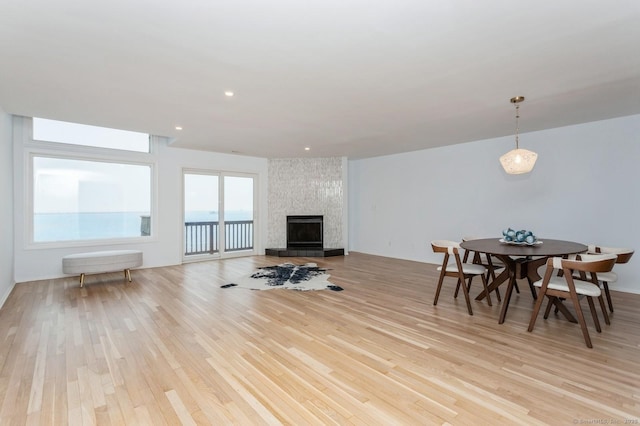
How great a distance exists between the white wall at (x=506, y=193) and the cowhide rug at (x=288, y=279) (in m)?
2.48

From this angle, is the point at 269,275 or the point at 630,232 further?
the point at 269,275

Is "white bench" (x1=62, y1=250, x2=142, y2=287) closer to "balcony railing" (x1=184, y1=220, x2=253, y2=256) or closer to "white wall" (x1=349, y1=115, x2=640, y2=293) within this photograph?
"balcony railing" (x1=184, y1=220, x2=253, y2=256)

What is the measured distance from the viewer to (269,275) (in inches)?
212

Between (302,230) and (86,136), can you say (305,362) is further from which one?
(86,136)

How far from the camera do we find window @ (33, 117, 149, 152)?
Result: 5.04 m

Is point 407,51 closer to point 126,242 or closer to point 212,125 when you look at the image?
point 212,125

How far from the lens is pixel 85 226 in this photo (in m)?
5.44

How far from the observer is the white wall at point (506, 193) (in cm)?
439

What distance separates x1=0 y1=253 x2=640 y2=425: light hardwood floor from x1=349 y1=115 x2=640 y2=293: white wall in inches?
48.5

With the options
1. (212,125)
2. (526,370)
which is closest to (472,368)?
(526,370)

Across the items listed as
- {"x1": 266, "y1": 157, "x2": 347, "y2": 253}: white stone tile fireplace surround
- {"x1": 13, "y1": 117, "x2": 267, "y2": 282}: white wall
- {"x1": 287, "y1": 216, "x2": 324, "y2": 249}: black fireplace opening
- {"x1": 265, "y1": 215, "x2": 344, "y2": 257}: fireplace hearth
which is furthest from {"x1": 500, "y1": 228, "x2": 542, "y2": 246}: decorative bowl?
{"x1": 13, "y1": 117, "x2": 267, "y2": 282}: white wall

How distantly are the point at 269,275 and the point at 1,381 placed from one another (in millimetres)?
3531

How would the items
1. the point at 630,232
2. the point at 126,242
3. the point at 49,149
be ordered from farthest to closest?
the point at 126,242
the point at 49,149
the point at 630,232

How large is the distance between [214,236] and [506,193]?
6.12 meters
